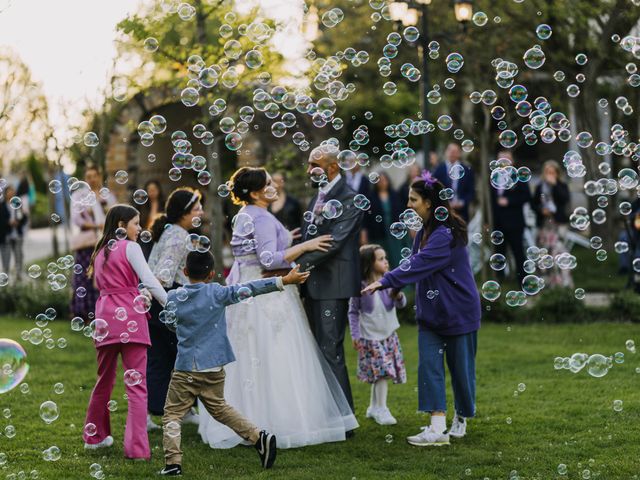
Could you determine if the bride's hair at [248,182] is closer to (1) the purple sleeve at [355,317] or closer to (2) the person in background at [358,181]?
(1) the purple sleeve at [355,317]

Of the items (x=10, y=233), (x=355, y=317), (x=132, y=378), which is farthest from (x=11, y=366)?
(x=10, y=233)

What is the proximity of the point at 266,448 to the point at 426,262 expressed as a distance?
1.64 m

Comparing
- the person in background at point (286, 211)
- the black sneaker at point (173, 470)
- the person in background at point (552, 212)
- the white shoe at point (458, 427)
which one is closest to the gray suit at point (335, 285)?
the white shoe at point (458, 427)

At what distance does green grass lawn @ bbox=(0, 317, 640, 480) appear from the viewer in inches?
242

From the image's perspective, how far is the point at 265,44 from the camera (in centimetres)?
1113

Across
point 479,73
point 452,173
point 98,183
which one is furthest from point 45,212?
point 452,173

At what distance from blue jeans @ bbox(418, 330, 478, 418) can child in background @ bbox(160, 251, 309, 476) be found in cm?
123

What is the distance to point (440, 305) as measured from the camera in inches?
269

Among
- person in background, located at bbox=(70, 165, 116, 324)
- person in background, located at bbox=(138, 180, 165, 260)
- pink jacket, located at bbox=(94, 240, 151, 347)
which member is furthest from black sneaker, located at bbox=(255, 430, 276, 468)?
person in background, located at bbox=(138, 180, 165, 260)

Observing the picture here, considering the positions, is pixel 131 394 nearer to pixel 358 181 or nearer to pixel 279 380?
pixel 279 380

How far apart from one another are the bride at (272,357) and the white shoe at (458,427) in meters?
0.72

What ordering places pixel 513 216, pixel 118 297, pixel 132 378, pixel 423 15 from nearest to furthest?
1. pixel 132 378
2. pixel 118 297
3. pixel 423 15
4. pixel 513 216

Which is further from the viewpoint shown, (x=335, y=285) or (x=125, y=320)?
(x=335, y=285)

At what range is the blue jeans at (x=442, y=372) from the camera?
688cm
